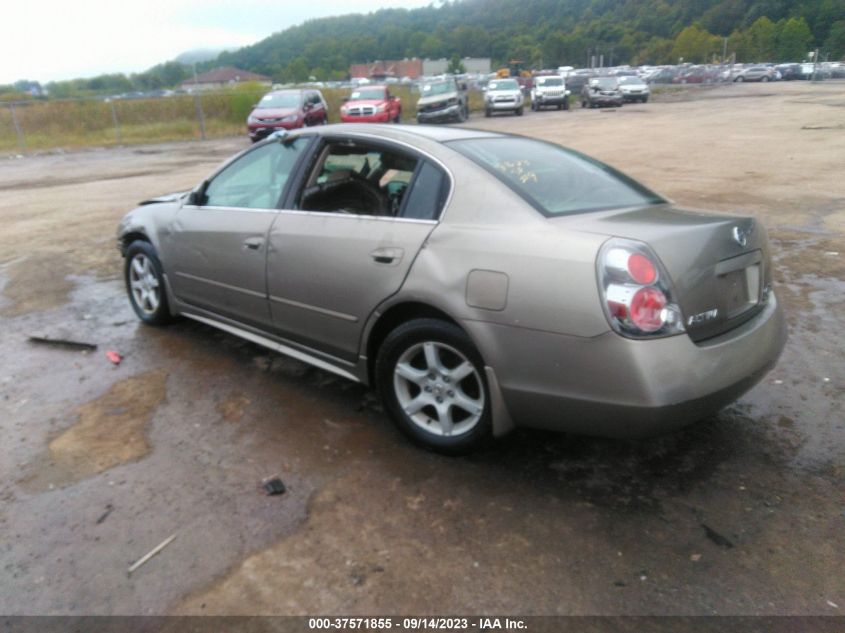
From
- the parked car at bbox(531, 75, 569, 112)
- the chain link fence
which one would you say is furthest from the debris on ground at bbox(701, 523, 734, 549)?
the parked car at bbox(531, 75, 569, 112)

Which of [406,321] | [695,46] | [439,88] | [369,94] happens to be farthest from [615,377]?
[695,46]

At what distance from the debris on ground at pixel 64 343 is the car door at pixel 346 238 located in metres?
1.85

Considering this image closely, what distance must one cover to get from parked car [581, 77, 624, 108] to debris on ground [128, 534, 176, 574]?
124 ft

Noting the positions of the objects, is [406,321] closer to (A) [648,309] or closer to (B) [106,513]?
(A) [648,309]

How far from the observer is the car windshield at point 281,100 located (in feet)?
78.9

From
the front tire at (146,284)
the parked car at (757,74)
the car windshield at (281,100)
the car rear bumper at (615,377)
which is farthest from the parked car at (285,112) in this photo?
the parked car at (757,74)

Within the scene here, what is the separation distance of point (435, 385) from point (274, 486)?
0.88 meters

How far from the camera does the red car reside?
84.1ft

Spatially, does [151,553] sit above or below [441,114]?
above

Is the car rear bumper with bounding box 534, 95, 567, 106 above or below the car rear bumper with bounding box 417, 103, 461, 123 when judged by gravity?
below

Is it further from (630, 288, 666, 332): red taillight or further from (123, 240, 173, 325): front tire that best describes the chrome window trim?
(123, 240, 173, 325): front tire

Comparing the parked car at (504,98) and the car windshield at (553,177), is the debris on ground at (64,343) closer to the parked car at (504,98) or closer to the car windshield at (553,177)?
the car windshield at (553,177)

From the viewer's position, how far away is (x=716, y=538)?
109 inches

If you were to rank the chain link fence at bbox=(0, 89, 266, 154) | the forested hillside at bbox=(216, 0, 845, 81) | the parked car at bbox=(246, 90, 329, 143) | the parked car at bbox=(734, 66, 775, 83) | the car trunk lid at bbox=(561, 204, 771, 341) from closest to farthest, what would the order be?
the car trunk lid at bbox=(561, 204, 771, 341) < the parked car at bbox=(246, 90, 329, 143) < the chain link fence at bbox=(0, 89, 266, 154) < the parked car at bbox=(734, 66, 775, 83) < the forested hillside at bbox=(216, 0, 845, 81)
